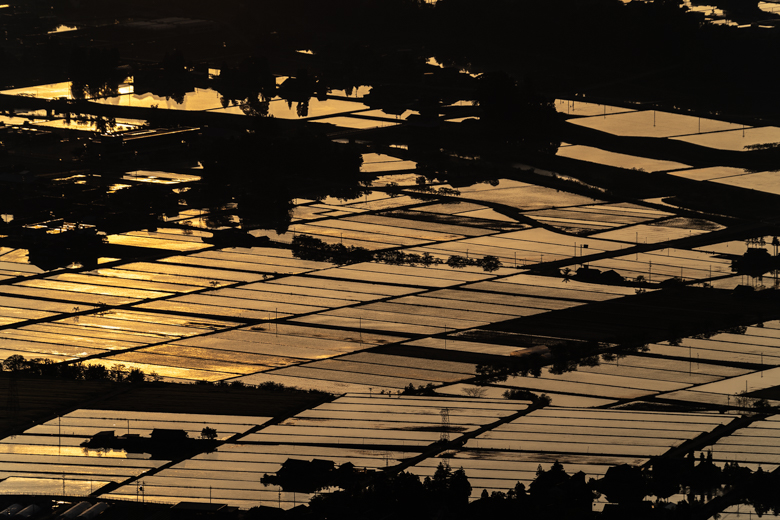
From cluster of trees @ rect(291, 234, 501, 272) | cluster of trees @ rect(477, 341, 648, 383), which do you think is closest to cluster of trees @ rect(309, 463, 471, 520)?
cluster of trees @ rect(477, 341, 648, 383)

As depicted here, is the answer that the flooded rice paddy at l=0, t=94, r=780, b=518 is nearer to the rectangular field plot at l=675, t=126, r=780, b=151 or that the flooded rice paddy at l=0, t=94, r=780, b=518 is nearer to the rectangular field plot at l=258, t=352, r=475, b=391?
the rectangular field plot at l=258, t=352, r=475, b=391

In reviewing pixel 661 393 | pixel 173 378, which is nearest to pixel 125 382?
pixel 173 378

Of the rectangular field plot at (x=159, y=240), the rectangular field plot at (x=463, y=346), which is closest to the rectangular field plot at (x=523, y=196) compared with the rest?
the rectangular field plot at (x=159, y=240)

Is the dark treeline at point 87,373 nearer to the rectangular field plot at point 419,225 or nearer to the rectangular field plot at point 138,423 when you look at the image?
the rectangular field plot at point 138,423

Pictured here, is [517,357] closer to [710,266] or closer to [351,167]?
[710,266]

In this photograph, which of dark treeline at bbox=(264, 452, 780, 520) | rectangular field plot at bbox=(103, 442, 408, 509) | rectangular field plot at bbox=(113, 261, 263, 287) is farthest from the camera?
rectangular field plot at bbox=(113, 261, 263, 287)

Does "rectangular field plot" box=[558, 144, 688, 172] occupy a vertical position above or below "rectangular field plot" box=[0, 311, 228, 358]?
above
